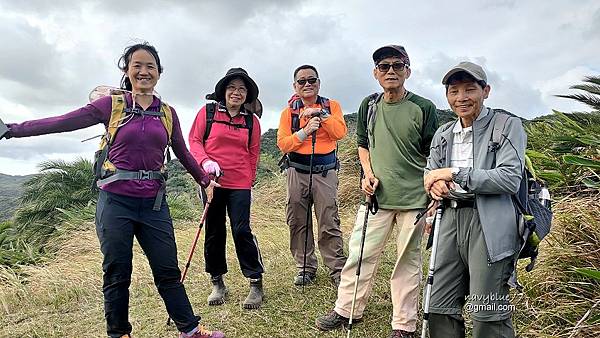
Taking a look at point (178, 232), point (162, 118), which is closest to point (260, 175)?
point (178, 232)

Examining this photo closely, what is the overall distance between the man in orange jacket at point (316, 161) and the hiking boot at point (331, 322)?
806 millimetres

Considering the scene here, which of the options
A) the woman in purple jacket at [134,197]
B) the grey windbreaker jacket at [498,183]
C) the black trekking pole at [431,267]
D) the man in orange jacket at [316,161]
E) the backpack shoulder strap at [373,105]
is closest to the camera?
the grey windbreaker jacket at [498,183]

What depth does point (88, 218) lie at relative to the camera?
1020 centimetres

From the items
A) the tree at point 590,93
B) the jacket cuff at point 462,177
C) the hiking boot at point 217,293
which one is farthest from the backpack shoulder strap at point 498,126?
the tree at point 590,93

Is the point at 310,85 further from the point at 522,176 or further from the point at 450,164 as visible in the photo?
the point at 522,176

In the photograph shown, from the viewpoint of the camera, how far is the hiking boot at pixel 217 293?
4.52 metres

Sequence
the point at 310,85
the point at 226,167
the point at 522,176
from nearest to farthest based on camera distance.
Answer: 1. the point at 522,176
2. the point at 226,167
3. the point at 310,85

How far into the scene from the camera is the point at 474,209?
2.65m

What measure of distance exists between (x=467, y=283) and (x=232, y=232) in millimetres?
2190

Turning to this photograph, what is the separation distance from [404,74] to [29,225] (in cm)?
1002

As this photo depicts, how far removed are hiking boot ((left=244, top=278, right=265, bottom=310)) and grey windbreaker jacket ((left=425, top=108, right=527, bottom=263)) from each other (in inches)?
94.2

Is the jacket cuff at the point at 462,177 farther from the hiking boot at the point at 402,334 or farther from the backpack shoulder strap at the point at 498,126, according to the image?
the hiking boot at the point at 402,334

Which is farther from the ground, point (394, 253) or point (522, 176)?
point (522, 176)

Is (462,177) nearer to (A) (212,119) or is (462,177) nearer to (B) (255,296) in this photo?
(A) (212,119)
